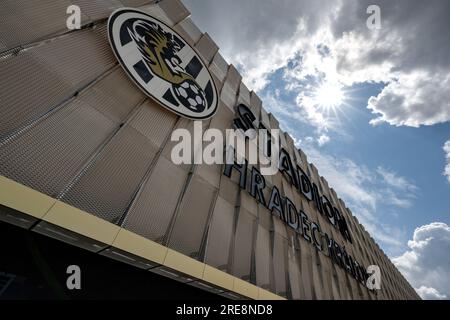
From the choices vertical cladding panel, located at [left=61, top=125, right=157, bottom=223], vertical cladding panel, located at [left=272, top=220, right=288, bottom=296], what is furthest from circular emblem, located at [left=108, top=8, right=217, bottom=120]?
vertical cladding panel, located at [left=272, top=220, right=288, bottom=296]

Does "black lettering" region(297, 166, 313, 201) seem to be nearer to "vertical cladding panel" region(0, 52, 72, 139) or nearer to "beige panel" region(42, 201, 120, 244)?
"beige panel" region(42, 201, 120, 244)

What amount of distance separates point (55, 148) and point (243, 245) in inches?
288

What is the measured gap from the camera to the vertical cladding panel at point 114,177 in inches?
238

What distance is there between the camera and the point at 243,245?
9961 millimetres

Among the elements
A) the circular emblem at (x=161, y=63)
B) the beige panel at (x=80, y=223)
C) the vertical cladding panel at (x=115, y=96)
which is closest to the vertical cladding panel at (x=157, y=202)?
the beige panel at (x=80, y=223)

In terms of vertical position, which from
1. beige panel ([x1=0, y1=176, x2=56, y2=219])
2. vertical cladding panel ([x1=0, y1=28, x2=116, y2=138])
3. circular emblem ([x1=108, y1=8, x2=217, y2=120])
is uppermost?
circular emblem ([x1=108, y1=8, x2=217, y2=120])

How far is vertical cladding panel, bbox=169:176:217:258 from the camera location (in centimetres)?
758

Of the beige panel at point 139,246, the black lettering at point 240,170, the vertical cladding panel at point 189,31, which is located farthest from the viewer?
the vertical cladding panel at point 189,31

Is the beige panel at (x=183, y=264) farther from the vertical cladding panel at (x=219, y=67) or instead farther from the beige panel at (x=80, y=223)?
the vertical cladding panel at (x=219, y=67)

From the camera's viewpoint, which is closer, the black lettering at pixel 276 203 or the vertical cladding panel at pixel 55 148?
the vertical cladding panel at pixel 55 148

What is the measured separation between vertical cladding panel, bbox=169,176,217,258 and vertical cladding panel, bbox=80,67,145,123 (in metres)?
3.37

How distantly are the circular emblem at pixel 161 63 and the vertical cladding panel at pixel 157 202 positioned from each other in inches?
96.2
